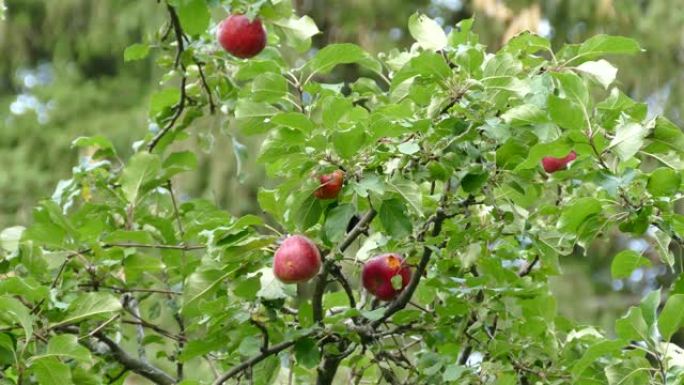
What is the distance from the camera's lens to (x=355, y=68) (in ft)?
23.1

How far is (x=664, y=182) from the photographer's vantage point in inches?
60.2

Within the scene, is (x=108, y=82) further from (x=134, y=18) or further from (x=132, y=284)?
(x=132, y=284)

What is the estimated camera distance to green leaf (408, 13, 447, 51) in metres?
1.75

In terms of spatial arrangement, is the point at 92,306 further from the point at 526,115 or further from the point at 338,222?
the point at 526,115

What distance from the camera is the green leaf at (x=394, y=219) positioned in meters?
1.65

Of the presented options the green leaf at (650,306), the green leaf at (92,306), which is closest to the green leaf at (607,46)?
the green leaf at (650,306)

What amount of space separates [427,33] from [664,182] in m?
0.43

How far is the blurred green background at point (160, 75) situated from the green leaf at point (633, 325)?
3697 millimetres

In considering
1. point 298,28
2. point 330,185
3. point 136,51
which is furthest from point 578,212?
point 136,51

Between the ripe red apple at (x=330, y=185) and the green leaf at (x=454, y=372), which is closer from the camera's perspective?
the ripe red apple at (x=330, y=185)

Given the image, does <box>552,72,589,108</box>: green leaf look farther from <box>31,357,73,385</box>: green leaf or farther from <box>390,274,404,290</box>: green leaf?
<box>31,357,73,385</box>: green leaf

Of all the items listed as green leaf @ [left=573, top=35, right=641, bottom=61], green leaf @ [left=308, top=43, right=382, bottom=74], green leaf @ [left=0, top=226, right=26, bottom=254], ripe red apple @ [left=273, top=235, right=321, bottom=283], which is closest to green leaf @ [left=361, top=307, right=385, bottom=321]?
ripe red apple @ [left=273, top=235, right=321, bottom=283]

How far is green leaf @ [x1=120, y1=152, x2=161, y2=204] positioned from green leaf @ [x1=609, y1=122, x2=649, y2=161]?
0.93m

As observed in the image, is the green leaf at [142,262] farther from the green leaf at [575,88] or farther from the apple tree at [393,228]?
the green leaf at [575,88]
